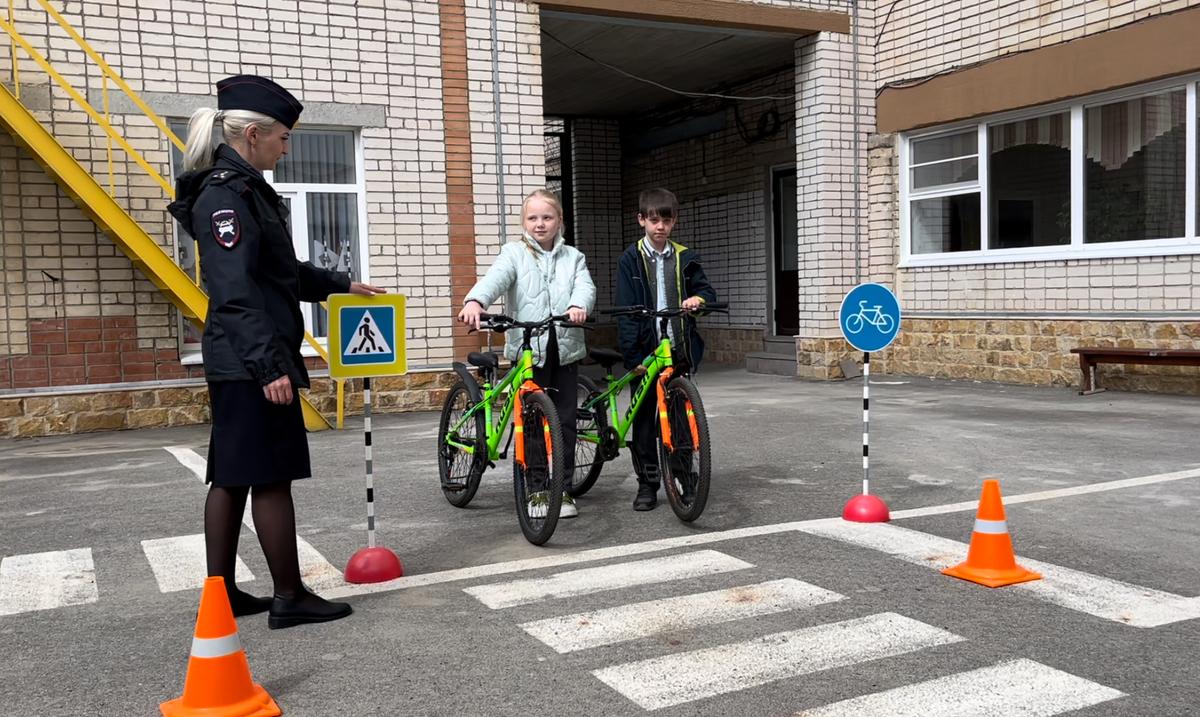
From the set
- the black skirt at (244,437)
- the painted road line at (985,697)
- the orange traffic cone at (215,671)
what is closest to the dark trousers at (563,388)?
the black skirt at (244,437)

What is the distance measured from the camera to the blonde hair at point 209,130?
13.7 feet

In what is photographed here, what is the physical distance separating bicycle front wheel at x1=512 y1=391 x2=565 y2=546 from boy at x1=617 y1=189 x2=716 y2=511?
2.87 feet

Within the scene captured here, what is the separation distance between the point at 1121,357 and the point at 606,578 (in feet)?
27.2

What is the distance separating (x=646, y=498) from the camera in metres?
6.30

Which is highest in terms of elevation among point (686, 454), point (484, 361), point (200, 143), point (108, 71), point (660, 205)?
point (108, 71)

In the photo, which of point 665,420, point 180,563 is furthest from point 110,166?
point 665,420

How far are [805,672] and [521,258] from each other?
3087 millimetres

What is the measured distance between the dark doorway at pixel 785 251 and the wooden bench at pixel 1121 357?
5555mm

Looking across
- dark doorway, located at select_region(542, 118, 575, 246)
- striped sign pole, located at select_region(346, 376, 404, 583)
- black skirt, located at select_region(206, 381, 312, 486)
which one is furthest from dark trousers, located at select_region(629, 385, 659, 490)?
dark doorway, located at select_region(542, 118, 575, 246)

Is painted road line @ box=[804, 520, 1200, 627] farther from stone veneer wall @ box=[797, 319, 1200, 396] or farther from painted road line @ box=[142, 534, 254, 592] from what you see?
stone veneer wall @ box=[797, 319, 1200, 396]

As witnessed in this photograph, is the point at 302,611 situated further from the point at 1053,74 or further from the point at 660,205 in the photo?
the point at 1053,74

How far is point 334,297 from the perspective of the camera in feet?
15.2

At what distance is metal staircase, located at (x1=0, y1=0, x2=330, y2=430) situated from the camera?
29.8ft

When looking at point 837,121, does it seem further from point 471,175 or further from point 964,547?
point 964,547
